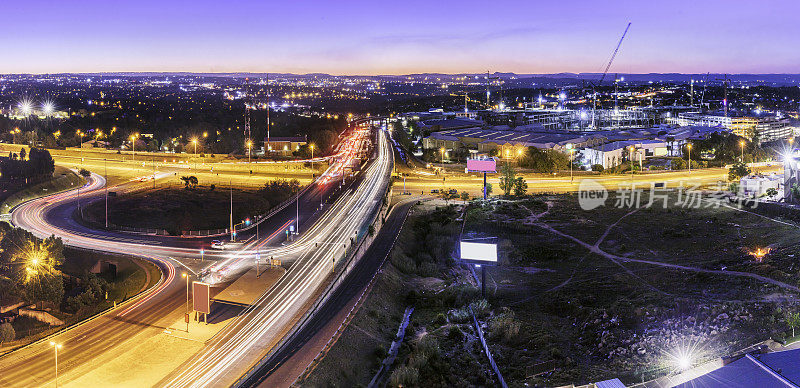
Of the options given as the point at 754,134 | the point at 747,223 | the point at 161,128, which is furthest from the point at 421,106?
the point at 747,223

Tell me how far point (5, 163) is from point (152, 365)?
47.8m

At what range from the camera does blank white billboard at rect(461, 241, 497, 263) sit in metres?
26.5

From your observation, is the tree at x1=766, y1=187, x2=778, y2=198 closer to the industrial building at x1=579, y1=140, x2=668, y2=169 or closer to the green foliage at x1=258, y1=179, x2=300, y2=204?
the industrial building at x1=579, y1=140, x2=668, y2=169

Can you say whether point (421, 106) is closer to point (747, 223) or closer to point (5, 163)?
point (5, 163)

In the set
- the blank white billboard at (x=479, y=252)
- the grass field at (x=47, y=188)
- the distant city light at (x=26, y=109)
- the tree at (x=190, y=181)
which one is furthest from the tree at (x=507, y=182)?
the distant city light at (x=26, y=109)

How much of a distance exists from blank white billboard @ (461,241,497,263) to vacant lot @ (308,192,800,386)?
2042mm

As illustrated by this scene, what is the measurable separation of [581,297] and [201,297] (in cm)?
1635

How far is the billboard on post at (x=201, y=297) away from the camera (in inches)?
877

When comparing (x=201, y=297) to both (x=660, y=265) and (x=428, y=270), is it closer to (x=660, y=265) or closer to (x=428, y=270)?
(x=428, y=270)

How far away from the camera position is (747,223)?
37.3 meters

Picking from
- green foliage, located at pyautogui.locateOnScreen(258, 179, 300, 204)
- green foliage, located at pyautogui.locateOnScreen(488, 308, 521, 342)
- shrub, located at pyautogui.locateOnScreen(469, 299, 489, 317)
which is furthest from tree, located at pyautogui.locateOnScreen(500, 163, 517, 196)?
green foliage, located at pyautogui.locateOnScreen(488, 308, 521, 342)

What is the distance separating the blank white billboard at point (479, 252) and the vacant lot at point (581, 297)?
2.04 metres

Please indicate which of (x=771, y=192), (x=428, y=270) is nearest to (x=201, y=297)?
(x=428, y=270)

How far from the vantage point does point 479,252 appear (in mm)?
26656
